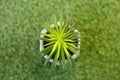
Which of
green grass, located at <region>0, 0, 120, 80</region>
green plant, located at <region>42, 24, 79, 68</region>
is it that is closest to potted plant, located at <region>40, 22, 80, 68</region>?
green plant, located at <region>42, 24, 79, 68</region>

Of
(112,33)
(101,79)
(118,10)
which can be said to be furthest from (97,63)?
(118,10)

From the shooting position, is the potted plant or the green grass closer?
the potted plant

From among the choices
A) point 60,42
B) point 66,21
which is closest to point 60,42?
point 60,42

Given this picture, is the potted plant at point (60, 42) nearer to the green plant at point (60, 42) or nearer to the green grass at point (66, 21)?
the green plant at point (60, 42)

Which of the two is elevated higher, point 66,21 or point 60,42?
point 66,21

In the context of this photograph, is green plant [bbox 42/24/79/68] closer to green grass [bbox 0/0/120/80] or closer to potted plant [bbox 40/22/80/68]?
potted plant [bbox 40/22/80/68]

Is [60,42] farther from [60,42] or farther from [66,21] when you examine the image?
[66,21]

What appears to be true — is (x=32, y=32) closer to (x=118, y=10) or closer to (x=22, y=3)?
(x=22, y=3)
